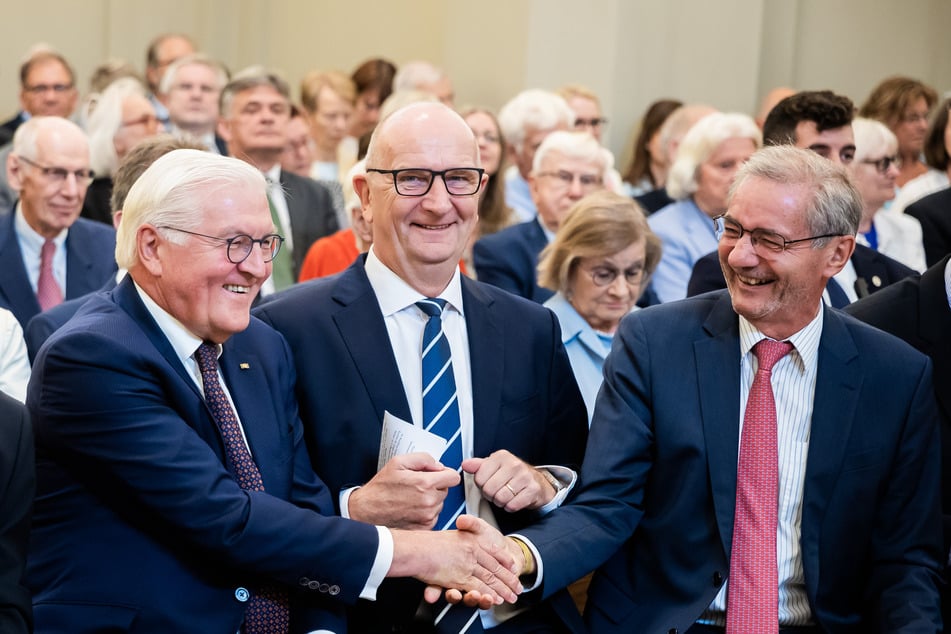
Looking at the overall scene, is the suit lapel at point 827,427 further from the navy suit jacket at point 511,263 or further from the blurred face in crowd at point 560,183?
the blurred face in crowd at point 560,183

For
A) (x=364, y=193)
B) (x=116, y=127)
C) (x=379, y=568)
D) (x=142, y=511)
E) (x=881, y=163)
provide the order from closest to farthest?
(x=142, y=511) → (x=379, y=568) → (x=364, y=193) → (x=881, y=163) → (x=116, y=127)

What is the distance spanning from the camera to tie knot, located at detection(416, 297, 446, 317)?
304 cm

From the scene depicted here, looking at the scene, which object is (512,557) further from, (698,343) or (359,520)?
(698,343)

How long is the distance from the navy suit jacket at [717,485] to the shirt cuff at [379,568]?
36cm

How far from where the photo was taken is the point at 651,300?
4848 mm

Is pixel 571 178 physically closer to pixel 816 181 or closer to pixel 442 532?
pixel 816 181

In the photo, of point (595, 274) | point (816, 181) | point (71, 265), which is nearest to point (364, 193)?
point (816, 181)

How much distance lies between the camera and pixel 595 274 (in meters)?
4.32

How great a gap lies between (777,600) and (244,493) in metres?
1.16

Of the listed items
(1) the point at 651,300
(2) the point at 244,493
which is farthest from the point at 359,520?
(1) the point at 651,300

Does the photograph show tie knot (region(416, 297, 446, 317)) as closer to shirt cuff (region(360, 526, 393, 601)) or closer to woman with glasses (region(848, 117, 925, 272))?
shirt cuff (region(360, 526, 393, 601))

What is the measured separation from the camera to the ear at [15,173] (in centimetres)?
527

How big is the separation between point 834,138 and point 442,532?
7.99 ft

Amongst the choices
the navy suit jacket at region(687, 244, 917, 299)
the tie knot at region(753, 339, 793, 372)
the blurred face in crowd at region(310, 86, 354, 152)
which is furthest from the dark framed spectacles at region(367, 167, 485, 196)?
the blurred face in crowd at region(310, 86, 354, 152)
